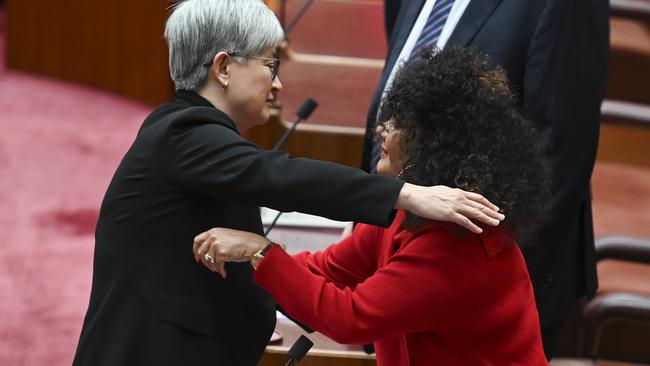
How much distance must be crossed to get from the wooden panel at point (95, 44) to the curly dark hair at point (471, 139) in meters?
3.07

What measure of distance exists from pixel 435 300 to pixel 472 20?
637 millimetres

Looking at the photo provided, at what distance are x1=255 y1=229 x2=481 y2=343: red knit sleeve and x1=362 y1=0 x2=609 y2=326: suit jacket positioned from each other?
1.57ft

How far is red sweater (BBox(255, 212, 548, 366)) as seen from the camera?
3.78ft

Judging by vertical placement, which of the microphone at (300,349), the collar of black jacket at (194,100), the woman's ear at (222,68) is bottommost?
the microphone at (300,349)

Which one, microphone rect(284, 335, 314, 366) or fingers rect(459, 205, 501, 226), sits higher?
fingers rect(459, 205, 501, 226)

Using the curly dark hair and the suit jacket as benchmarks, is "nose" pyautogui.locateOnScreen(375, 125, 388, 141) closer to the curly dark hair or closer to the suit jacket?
the curly dark hair

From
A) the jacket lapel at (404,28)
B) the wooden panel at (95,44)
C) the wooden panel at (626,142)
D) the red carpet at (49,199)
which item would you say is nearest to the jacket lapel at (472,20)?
the jacket lapel at (404,28)

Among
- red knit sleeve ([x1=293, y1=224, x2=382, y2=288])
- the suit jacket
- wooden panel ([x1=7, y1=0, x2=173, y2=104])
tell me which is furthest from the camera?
wooden panel ([x1=7, y1=0, x2=173, y2=104])

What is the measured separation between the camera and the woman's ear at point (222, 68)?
1.24 m

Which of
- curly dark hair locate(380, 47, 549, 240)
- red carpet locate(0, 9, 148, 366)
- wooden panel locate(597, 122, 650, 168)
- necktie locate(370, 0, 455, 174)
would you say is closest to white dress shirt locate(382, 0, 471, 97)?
necktie locate(370, 0, 455, 174)

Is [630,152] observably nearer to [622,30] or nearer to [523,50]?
[622,30]

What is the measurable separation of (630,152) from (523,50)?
114 cm

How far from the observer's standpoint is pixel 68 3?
444cm

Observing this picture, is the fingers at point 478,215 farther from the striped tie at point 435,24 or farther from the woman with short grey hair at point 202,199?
the striped tie at point 435,24
